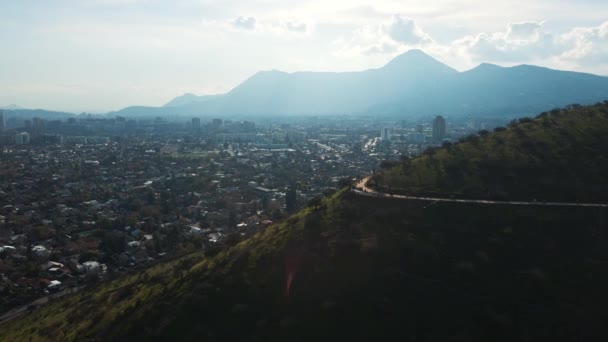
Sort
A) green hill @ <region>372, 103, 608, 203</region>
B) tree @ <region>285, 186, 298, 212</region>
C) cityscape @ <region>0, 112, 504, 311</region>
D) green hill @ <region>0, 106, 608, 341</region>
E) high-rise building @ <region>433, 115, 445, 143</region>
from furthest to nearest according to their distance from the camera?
1. high-rise building @ <region>433, 115, 445, 143</region>
2. tree @ <region>285, 186, 298, 212</region>
3. cityscape @ <region>0, 112, 504, 311</region>
4. green hill @ <region>372, 103, 608, 203</region>
5. green hill @ <region>0, 106, 608, 341</region>

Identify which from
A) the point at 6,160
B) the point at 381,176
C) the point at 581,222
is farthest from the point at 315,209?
the point at 6,160

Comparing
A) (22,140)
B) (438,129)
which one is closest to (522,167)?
(438,129)

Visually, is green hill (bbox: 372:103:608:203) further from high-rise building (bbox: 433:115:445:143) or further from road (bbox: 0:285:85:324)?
high-rise building (bbox: 433:115:445:143)

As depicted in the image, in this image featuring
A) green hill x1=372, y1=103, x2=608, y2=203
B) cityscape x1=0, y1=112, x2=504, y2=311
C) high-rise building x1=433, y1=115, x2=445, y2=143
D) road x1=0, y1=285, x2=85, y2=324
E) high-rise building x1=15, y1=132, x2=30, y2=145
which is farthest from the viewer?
high-rise building x1=15, y1=132, x2=30, y2=145

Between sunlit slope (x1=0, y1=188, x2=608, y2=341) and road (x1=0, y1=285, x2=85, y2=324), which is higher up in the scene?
sunlit slope (x1=0, y1=188, x2=608, y2=341)

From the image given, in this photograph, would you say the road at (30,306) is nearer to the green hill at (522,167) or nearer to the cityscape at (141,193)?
the cityscape at (141,193)

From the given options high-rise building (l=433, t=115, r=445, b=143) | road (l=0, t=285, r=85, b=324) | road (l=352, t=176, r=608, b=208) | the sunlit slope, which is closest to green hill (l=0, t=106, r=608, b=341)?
the sunlit slope
